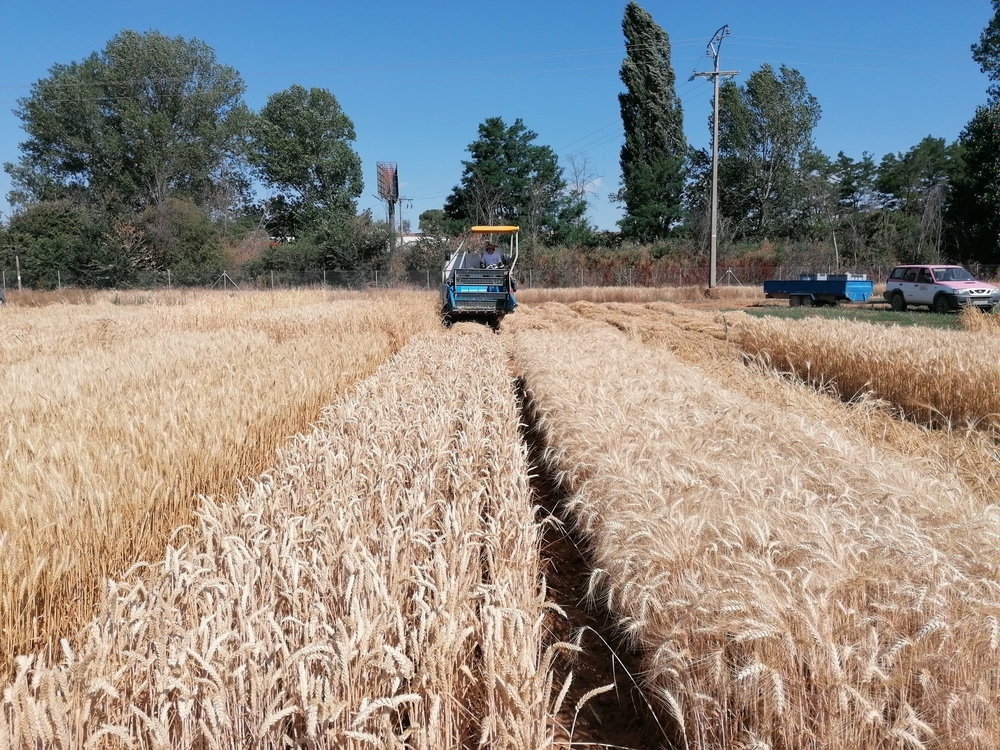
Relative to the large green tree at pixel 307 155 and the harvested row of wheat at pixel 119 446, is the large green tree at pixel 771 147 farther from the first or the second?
the harvested row of wheat at pixel 119 446

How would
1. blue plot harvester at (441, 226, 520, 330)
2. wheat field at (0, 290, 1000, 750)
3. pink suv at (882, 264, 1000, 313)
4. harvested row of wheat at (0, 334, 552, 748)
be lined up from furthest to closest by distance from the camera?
1. pink suv at (882, 264, 1000, 313)
2. blue plot harvester at (441, 226, 520, 330)
3. wheat field at (0, 290, 1000, 750)
4. harvested row of wheat at (0, 334, 552, 748)

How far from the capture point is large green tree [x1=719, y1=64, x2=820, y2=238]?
53406 mm

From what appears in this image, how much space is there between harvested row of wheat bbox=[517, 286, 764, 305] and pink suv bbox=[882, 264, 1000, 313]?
7.93 meters

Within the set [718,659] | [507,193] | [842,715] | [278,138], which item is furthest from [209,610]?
[278,138]

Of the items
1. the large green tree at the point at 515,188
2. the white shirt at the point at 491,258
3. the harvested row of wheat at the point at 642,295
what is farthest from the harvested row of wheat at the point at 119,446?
the large green tree at the point at 515,188

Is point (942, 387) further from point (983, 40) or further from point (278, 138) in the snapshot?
point (278, 138)

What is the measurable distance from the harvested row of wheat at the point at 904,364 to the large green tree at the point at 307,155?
54.3 metres

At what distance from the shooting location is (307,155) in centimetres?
6006

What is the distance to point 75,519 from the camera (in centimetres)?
263

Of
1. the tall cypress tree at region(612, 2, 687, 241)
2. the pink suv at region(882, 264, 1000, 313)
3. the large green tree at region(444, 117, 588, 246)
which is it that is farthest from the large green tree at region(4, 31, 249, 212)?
the pink suv at region(882, 264, 1000, 313)

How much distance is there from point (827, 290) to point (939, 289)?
4990 millimetres

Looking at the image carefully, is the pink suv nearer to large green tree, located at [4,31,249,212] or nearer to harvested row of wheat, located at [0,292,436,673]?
harvested row of wheat, located at [0,292,436,673]

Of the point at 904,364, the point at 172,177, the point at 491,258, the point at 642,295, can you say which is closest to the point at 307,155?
the point at 172,177

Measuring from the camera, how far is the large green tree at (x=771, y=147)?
53406 millimetres
